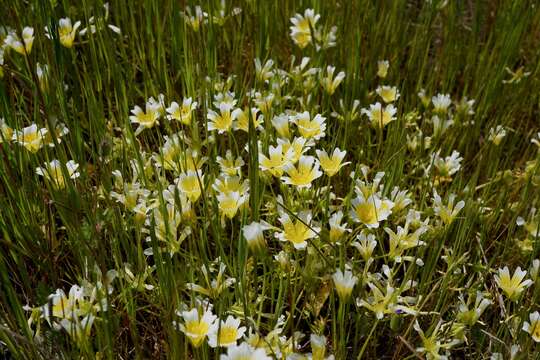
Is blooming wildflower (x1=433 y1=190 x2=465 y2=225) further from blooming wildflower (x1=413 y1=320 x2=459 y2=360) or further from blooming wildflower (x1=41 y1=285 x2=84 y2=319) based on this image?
blooming wildflower (x1=41 y1=285 x2=84 y2=319)

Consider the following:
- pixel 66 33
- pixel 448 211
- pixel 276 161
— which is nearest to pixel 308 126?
pixel 276 161

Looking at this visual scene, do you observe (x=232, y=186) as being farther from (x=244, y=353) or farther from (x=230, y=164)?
(x=244, y=353)

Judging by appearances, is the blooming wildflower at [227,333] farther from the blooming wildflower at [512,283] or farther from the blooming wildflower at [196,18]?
the blooming wildflower at [196,18]

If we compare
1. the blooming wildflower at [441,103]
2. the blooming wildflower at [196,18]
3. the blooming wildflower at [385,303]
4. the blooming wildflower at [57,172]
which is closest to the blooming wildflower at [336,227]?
the blooming wildflower at [385,303]

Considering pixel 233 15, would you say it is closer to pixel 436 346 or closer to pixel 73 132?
pixel 73 132

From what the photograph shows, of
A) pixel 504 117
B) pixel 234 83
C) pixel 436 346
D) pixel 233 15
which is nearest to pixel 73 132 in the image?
pixel 234 83
